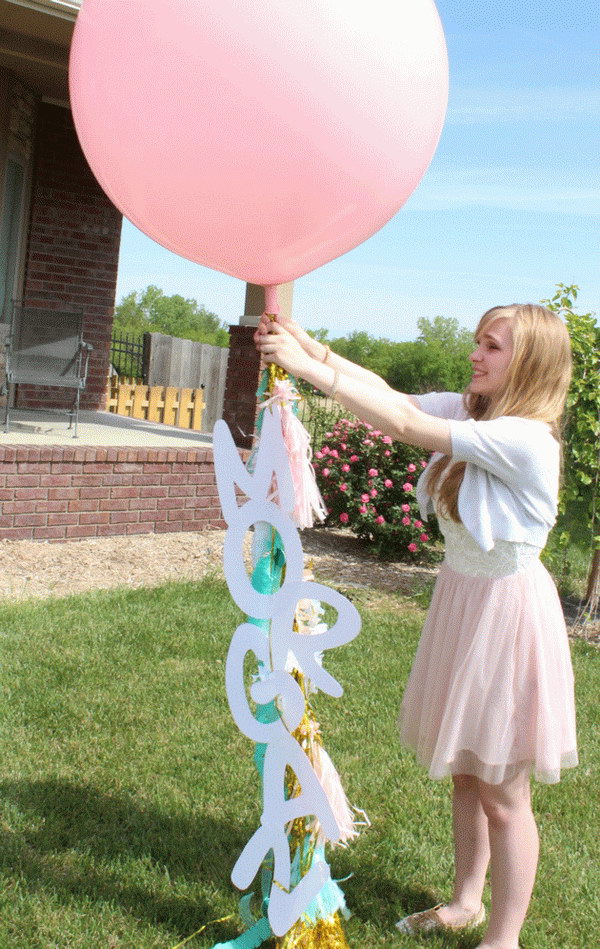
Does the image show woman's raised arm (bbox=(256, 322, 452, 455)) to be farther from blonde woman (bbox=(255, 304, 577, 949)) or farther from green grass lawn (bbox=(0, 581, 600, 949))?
green grass lawn (bbox=(0, 581, 600, 949))

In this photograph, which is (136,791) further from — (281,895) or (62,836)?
(281,895)

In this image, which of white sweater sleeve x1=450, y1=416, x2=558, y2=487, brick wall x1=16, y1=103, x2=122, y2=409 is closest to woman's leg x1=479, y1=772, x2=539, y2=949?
white sweater sleeve x1=450, y1=416, x2=558, y2=487

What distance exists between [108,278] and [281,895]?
7654 millimetres

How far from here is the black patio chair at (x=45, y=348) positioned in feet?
23.7

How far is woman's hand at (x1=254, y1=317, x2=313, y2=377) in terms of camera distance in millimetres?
2141

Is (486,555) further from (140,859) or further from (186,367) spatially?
(186,367)

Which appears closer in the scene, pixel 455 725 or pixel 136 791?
pixel 455 725

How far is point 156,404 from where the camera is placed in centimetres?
1112

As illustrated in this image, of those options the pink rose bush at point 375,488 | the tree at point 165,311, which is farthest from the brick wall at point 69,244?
the tree at point 165,311

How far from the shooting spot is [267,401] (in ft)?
7.36

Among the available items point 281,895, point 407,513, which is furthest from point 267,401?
point 407,513

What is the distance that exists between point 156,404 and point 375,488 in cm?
455

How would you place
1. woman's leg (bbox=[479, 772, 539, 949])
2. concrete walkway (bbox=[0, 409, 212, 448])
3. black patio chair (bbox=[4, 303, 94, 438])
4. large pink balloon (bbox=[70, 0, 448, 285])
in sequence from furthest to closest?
black patio chair (bbox=[4, 303, 94, 438]) → concrete walkway (bbox=[0, 409, 212, 448]) → woman's leg (bbox=[479, 772, 539, 949]) → large pink balloon (bbox=[70, 0, 448, 285])

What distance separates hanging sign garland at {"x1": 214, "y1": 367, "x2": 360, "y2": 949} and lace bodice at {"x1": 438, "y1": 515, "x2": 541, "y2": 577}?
14.2 inches
